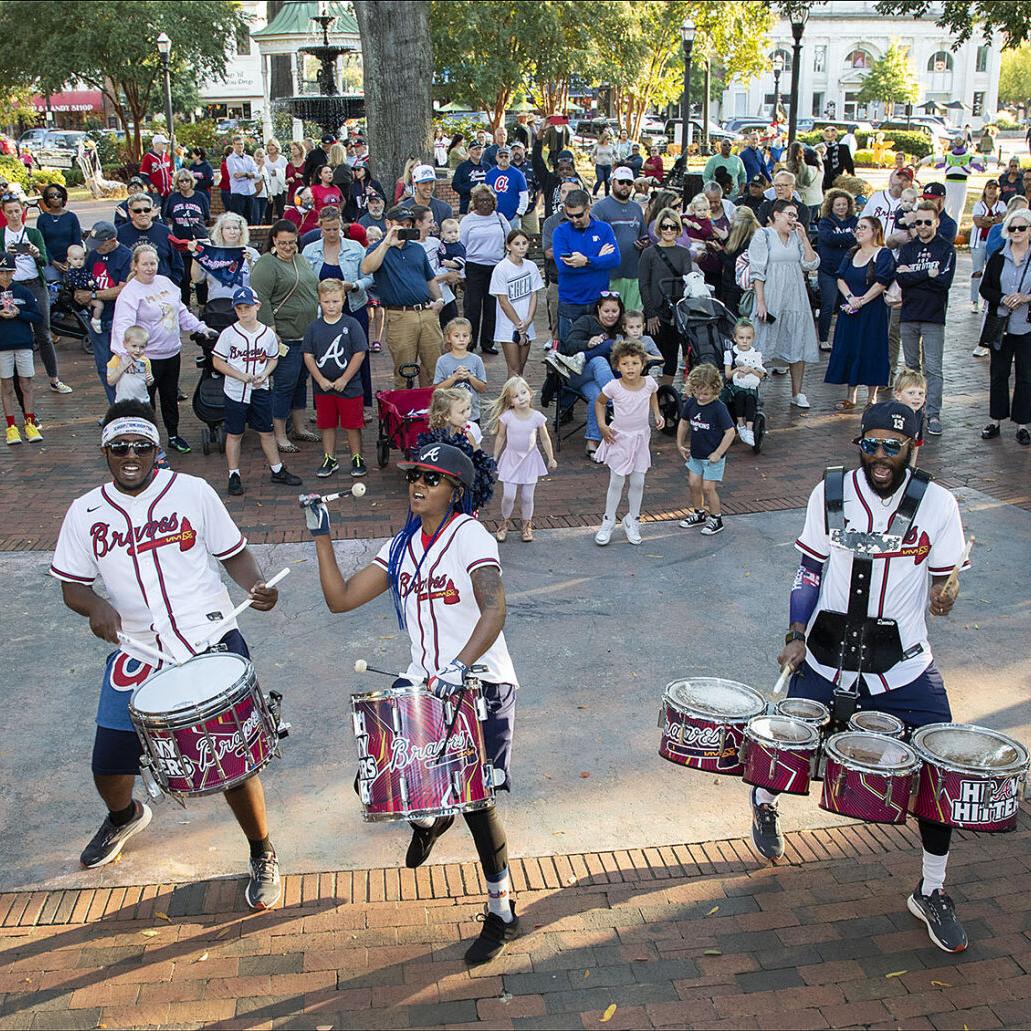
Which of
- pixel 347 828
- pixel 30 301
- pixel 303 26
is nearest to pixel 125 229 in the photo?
pixel 30 301

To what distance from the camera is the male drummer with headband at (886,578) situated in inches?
194

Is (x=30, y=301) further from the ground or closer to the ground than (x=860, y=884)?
further from the ground

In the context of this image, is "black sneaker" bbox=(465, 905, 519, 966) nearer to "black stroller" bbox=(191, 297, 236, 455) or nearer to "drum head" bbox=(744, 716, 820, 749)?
"drum head" bbox=(744, 716, 820, 749)

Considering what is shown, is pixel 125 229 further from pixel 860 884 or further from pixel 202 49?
pixel 202 49

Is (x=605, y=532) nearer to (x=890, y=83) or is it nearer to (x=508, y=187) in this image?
Answer: (x=508, y=187)

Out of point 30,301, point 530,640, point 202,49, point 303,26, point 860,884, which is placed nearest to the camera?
point 860,884

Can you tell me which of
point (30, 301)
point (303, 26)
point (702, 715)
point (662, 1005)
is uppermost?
point (303, 26)

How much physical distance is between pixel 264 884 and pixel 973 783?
110 inches

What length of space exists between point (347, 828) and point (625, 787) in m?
1.34

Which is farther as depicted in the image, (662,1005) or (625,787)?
(625,787)

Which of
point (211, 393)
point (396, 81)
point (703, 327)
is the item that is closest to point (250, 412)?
point (211, 393)

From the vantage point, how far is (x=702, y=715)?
4.70 metres

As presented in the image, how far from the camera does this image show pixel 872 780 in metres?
4.44

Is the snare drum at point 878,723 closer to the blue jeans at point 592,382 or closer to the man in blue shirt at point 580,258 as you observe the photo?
the blue jeans at point 592,382
